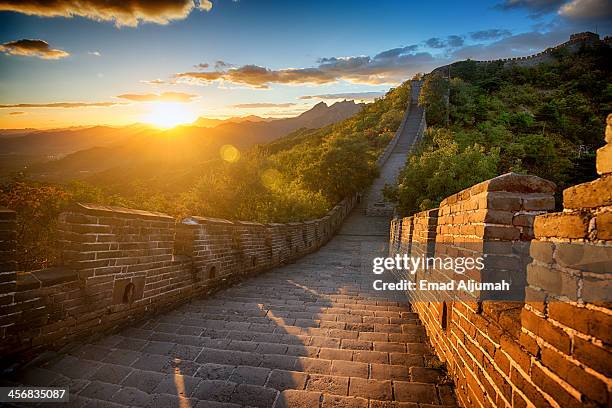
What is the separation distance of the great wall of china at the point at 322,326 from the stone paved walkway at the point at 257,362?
18 millimetres

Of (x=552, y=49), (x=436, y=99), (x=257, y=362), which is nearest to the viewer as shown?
(x=257, y=362)

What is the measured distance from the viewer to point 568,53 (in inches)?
1882

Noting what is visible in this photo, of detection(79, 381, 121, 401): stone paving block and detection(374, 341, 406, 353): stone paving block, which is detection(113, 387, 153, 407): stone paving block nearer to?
detection(79, 381, 121, 401): stone paving block

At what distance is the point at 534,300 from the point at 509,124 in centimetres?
3538

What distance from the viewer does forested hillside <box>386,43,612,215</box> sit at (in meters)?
14.2

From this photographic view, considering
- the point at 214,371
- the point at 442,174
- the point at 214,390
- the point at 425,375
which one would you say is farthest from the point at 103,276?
the point at 442,174

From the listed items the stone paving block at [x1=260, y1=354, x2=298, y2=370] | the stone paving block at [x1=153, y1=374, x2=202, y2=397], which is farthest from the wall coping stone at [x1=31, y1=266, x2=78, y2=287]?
the stone paving block at [x1=260, y1=354, x2=298, y2=370]

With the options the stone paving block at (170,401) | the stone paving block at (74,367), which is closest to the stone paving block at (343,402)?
the stone paving block at (170,401)

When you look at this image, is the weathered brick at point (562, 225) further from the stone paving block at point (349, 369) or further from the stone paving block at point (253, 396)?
the stone paving block at point (253, 396)

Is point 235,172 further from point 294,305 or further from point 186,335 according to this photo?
point 186,335

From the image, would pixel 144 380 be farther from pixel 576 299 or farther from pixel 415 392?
pixel 576 299

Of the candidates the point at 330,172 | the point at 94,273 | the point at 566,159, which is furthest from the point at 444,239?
the point at 566,159

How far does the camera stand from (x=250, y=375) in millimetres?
2902

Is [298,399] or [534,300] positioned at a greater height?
[534,300]
